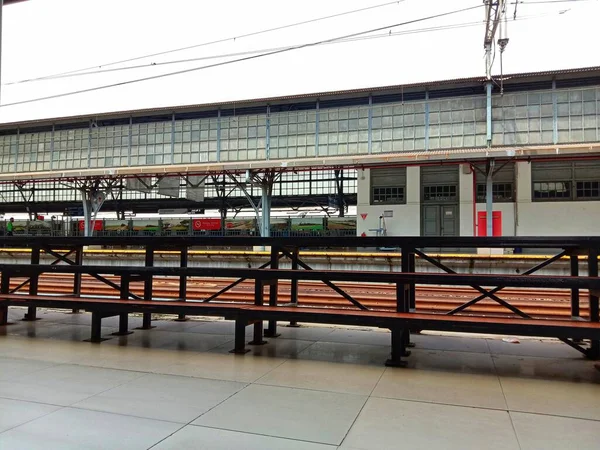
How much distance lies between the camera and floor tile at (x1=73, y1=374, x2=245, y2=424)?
11.9 ft

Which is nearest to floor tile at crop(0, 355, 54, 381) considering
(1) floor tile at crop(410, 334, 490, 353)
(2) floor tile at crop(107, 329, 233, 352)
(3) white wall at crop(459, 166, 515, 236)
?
(2) floor tile at crop(107, 329, 233, 352)

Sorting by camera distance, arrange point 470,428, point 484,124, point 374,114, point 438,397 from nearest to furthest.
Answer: point 470,428, point 438,397, point 484,124, point 374,114

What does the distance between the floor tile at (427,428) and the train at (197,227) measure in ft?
69.0

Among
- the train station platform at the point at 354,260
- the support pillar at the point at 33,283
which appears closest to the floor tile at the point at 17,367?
the support pillar at the point at 33,283

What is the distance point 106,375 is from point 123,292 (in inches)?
81.0

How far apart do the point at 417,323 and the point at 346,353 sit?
1.24 m

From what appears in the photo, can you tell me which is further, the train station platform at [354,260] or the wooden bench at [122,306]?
the train station platform at [354,260]

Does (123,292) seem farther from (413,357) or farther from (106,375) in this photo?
(413,357)

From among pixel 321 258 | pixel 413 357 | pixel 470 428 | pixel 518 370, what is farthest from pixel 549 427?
pixel 321 258

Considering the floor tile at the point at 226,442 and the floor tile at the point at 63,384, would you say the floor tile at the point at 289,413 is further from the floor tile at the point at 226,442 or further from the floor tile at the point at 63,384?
the floor tile at the point at 63,384

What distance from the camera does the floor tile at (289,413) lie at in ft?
10.6

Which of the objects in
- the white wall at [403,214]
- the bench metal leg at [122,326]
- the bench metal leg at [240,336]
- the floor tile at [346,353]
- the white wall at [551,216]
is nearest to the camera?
the floor tile at [346,353]

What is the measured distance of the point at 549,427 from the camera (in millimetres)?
3352

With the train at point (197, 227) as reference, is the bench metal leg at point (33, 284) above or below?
below
